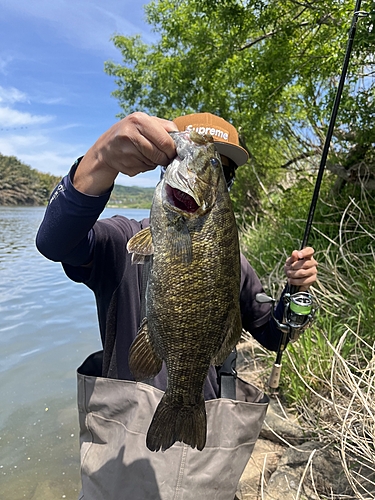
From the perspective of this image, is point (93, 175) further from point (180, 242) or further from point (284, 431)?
point (284, 431)

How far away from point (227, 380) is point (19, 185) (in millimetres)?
73896

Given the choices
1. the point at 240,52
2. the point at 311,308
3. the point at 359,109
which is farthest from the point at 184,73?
the point at 311,308

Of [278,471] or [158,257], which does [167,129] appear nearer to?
[158,257]

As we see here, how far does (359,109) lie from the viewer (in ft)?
16.5

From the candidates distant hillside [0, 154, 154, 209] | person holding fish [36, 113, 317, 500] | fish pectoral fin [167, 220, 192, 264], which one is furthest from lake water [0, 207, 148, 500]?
distant hillside [0, 154, 154, 209]

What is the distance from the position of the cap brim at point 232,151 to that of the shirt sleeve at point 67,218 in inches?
34.1

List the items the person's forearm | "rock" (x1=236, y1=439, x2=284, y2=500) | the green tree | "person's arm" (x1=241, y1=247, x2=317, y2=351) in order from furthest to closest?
the green tree, "rock" (x1=236, y1=439, x2=284, y2=500), "person's arm" (x1=241, y1=247, x2=317, y2=351), the person's forearm

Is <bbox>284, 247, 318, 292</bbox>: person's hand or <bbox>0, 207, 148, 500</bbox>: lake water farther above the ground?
<bbox>284, 247, 318, 292</bbox>: person's hand

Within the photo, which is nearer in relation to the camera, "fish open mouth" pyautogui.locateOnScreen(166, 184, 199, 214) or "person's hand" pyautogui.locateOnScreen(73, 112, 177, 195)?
"person's hand" pyautogui.locateOnScreen(73, 112, 177, 195)

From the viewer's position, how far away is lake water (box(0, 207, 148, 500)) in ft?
11.7

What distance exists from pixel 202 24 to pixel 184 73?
90.3 inches

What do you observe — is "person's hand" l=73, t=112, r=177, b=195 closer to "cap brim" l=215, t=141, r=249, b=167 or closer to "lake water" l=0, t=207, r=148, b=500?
"cap brim" l=215, t=141, r=249, b=167

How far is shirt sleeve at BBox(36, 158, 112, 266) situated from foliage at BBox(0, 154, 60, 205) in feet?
218

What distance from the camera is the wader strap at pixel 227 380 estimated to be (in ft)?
6.35
